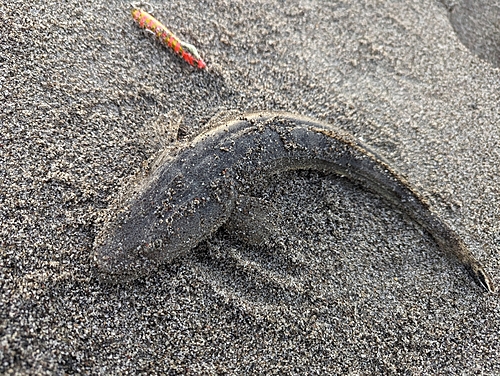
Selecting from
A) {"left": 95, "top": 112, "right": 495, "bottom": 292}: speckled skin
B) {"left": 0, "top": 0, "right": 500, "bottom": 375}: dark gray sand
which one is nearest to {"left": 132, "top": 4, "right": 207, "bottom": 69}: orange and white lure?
{"left": 0, "top": 0, "right": 500, "bottom": 375}: dark gray sand

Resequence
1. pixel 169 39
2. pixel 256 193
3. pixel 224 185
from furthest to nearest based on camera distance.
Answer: pixel 169 39, pixel 256 193, pixel 224 185

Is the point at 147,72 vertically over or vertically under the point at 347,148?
under

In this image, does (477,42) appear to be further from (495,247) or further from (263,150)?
(263,150)

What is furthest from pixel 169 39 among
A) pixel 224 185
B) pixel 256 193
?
pixel 256 193

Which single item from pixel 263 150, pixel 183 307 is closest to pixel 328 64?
pixel 263 150

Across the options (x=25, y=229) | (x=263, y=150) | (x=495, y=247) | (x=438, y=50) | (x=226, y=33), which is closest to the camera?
(x=25, y=229)

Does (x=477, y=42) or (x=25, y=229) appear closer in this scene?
(x=25, y=229)

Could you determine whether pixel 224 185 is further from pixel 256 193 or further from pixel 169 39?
pixel 169 39
